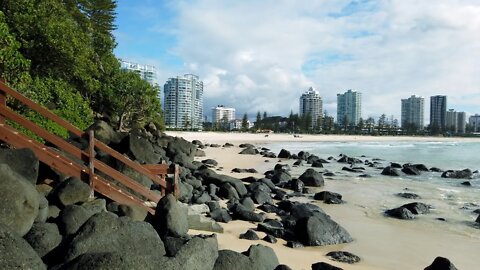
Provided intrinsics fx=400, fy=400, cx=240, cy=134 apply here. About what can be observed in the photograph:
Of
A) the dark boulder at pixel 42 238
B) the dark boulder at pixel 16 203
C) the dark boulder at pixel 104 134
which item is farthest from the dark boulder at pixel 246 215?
the dark boulder at pixel 104 134

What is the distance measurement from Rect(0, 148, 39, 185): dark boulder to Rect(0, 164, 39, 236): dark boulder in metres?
1.21

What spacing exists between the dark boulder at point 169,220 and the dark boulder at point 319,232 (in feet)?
8.67

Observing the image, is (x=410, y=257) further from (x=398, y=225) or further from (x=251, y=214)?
(x=251, y=214)

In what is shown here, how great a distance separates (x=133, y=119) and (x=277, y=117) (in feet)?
362

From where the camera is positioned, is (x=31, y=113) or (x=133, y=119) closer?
(x=31, y=113)

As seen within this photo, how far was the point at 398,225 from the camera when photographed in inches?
397

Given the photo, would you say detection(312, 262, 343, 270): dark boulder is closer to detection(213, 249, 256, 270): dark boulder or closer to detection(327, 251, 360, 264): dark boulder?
detection(327, 251, 360, 264): dark boulder

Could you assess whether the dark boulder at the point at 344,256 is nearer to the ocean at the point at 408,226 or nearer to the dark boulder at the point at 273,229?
the ocean at the point at 408,226

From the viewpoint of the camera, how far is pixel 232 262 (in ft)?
16.1

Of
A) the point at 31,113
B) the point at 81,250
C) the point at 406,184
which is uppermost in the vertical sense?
the point at 31,113

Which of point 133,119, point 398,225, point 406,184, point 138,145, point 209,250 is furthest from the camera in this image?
point 133,119

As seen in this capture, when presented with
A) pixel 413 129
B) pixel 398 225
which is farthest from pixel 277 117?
pixel 398 225

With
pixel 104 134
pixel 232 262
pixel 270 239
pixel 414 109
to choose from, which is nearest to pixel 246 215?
pixel 270 239

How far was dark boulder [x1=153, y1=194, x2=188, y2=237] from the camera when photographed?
6004mm
